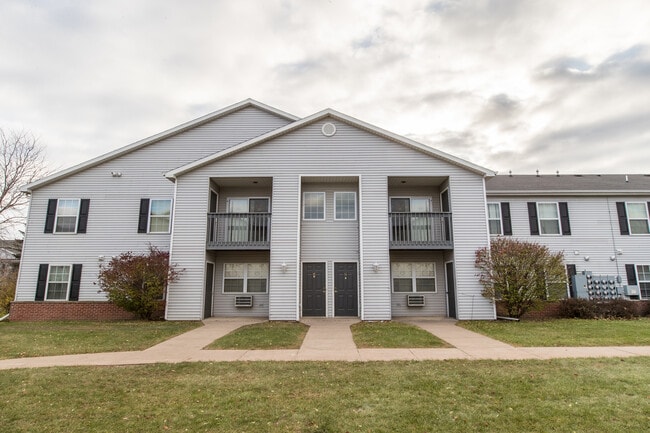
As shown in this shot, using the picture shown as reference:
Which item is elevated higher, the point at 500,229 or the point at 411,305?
the point at 500,229

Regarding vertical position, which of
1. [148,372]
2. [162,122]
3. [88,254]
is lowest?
[148,372]

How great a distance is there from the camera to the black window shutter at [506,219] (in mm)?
17188

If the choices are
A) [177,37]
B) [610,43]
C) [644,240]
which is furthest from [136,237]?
[644,240]

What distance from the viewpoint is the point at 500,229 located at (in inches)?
677

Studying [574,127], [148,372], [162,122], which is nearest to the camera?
[148,372]

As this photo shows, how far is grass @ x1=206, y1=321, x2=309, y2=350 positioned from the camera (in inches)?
362

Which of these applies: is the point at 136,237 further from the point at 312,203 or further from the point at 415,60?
the point at 415,60

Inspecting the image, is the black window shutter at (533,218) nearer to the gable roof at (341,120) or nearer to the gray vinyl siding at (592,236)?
the gray vinyl siding at (592,236)

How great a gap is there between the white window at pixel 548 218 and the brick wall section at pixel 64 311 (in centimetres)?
1971

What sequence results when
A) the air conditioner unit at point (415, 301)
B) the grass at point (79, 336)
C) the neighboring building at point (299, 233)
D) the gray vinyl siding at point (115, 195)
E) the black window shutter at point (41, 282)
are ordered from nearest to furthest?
the grass at point (79, 336) < the neighboring building at point (299, 233) < the air conditioner unit at point (415, 301) < the black window shutter at point (41, 282) < the gray vinyl siding at point (115, 195)

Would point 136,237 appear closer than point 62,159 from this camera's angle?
Yes

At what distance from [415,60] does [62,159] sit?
25.6m

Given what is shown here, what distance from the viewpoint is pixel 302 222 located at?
1541 centimetres

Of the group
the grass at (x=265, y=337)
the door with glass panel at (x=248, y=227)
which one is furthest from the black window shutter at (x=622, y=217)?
the door with glass panel at (x=248, y=227)
